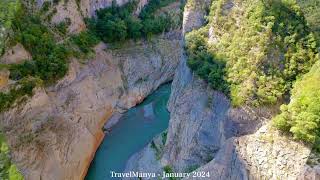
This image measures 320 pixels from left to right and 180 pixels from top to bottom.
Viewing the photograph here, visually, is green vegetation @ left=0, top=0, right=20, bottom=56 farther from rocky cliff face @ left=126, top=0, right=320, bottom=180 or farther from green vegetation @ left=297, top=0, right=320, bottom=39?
green vegetation @ left=297, top=0, right=320, bottom=39

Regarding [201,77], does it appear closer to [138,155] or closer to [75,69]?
[138,155]

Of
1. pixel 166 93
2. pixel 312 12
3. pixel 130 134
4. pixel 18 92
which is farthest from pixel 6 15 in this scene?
pixel 312 12

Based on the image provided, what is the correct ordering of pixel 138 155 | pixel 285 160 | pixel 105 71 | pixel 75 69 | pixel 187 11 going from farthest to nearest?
pixel 105 71, pixel 75 69, pixel 138 155, pixel 187 11, pixel 285 160

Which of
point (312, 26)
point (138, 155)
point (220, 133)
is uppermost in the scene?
point (312, 26)

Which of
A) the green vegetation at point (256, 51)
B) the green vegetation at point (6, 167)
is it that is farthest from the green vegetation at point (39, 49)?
the green vegetation at point (256, 51)

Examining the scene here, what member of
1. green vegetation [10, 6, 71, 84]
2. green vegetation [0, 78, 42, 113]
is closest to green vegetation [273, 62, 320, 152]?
green vegetation [0, 78, 42, 113]

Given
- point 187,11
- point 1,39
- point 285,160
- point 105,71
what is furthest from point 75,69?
point 285,160
